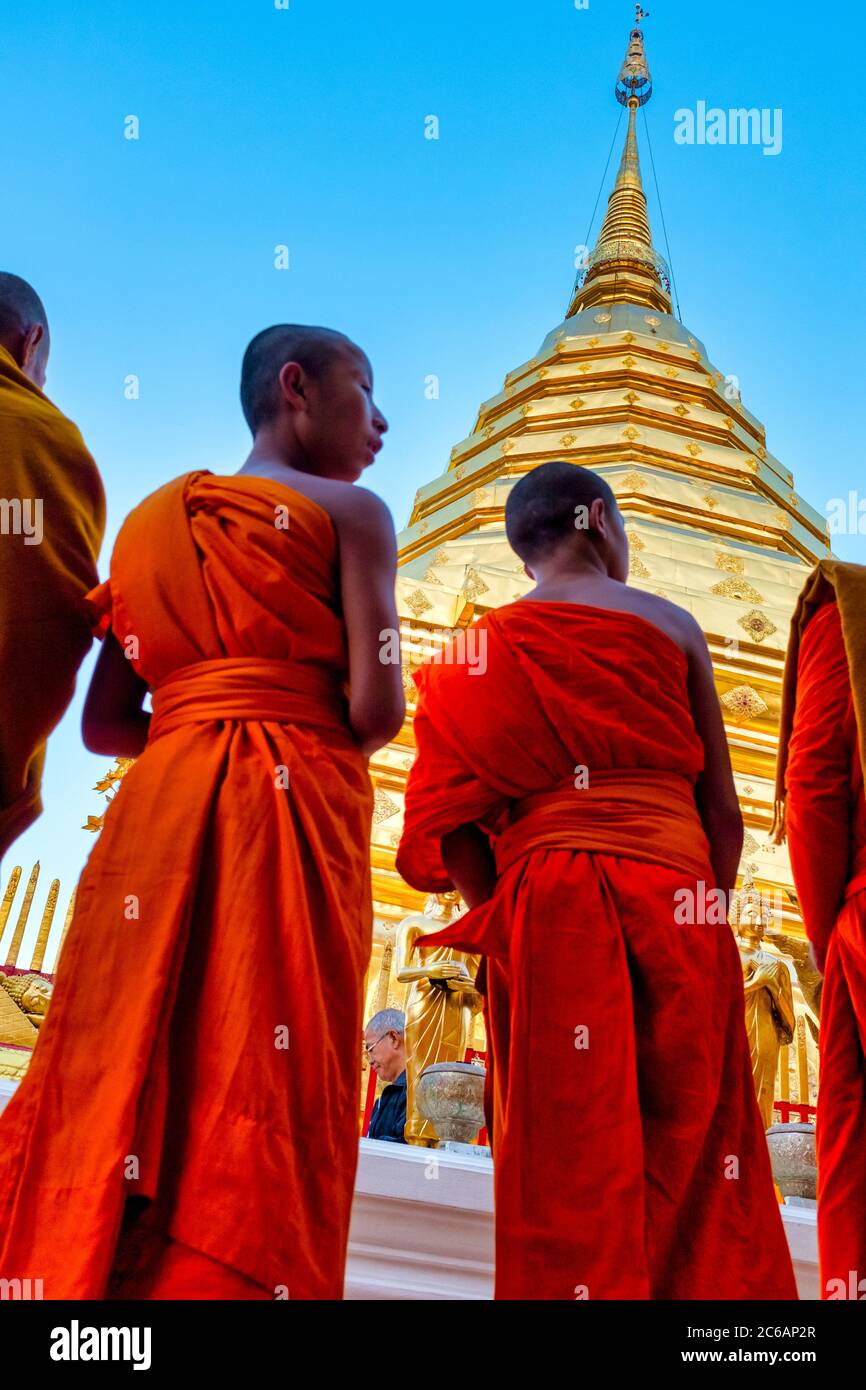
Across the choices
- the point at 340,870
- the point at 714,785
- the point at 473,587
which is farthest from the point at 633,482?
the point at 340,870

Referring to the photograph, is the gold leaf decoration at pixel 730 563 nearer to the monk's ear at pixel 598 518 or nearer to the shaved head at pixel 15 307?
the monk's ear at pixel 598 518

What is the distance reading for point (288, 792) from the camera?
2.36 metres

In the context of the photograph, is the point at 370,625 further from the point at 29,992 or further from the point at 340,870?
the point at 29,992

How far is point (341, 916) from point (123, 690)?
2.41 feet

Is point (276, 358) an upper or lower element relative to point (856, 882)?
upper

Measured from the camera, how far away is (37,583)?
2.76 m

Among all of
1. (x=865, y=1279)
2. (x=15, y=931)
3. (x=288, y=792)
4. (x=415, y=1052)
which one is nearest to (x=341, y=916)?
(x=288, y=792)

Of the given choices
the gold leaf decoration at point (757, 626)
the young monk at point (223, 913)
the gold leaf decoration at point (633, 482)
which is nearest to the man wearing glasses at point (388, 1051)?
the young monk at point (223, 913)

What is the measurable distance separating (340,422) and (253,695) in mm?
659

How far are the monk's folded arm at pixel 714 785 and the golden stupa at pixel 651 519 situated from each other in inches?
125

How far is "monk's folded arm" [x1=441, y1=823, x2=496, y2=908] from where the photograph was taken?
2984mm

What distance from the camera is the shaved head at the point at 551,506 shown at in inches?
123
